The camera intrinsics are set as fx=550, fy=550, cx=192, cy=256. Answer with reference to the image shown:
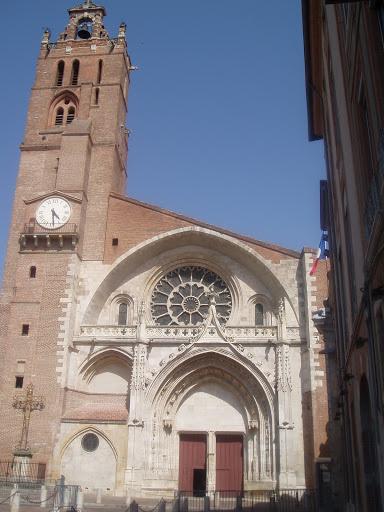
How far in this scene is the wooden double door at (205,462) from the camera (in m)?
22.3

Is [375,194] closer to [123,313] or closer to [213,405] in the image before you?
[213,405]

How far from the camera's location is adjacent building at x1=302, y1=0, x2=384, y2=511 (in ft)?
22.8

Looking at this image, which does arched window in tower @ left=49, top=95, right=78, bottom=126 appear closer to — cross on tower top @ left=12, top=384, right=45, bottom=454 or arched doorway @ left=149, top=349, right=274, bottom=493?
cross on tower top @ left=12, top=384, right=45, bottom=454

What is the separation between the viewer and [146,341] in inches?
898

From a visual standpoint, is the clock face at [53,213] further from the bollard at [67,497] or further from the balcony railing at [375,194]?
the balcony railing at [375,194]

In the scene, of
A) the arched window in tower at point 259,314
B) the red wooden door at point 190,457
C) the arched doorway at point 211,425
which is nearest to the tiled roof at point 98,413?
the arched doorway at point 211,425

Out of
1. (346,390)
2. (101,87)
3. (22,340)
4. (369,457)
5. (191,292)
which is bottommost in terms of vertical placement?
(369,457)

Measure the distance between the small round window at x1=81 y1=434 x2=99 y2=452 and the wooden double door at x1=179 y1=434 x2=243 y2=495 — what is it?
3.67 metres

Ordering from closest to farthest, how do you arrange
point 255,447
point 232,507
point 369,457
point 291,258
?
1. point 369,457
2. point 232,507
3. point 255,447
4. point 291,258

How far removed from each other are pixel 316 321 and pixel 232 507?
708 cm

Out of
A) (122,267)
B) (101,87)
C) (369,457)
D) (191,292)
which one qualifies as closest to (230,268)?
(191,292)

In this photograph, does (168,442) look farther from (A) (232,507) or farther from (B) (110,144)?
(B) (110,144)

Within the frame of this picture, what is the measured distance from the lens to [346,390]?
42.2 ft

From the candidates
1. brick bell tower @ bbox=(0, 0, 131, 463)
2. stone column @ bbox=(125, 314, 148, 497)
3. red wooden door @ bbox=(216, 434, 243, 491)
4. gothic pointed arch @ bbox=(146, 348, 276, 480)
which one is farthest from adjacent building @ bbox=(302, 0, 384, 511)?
brick bell tower @ bbox=(0, 0, 131, 463)
